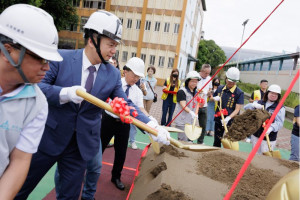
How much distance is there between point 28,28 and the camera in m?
0.99

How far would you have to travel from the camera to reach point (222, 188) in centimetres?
185

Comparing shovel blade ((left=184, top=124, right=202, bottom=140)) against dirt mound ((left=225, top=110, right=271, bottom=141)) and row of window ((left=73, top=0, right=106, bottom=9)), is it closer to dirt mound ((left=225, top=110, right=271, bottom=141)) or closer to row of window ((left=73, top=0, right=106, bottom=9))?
dirt mound ((left=225, top=110, right=271, bottom=141))

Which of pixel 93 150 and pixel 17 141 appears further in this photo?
pixel 93 150

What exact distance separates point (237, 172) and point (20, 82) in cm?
207

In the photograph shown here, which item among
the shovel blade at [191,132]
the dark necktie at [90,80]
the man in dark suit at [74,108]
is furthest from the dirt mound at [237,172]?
the dark necktie at [90,80]

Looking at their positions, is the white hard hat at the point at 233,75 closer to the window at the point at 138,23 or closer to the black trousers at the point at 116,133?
the black trousers at the point at 116,133

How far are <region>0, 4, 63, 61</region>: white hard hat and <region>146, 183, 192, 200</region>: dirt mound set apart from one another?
3.93 feet

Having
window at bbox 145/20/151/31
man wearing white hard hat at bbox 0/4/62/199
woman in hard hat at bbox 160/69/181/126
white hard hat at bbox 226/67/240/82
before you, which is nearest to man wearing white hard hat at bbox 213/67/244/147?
white hard hat at bbox 226/67/240/82

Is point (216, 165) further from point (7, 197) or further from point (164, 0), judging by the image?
point (164, 0)

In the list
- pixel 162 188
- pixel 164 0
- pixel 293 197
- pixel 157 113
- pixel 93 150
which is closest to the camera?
pixel 293 197

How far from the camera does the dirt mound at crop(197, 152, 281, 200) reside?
1.85 meters

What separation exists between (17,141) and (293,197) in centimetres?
122

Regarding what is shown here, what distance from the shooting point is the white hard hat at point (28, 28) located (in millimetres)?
961

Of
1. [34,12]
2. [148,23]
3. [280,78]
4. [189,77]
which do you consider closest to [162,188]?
[34,12]
